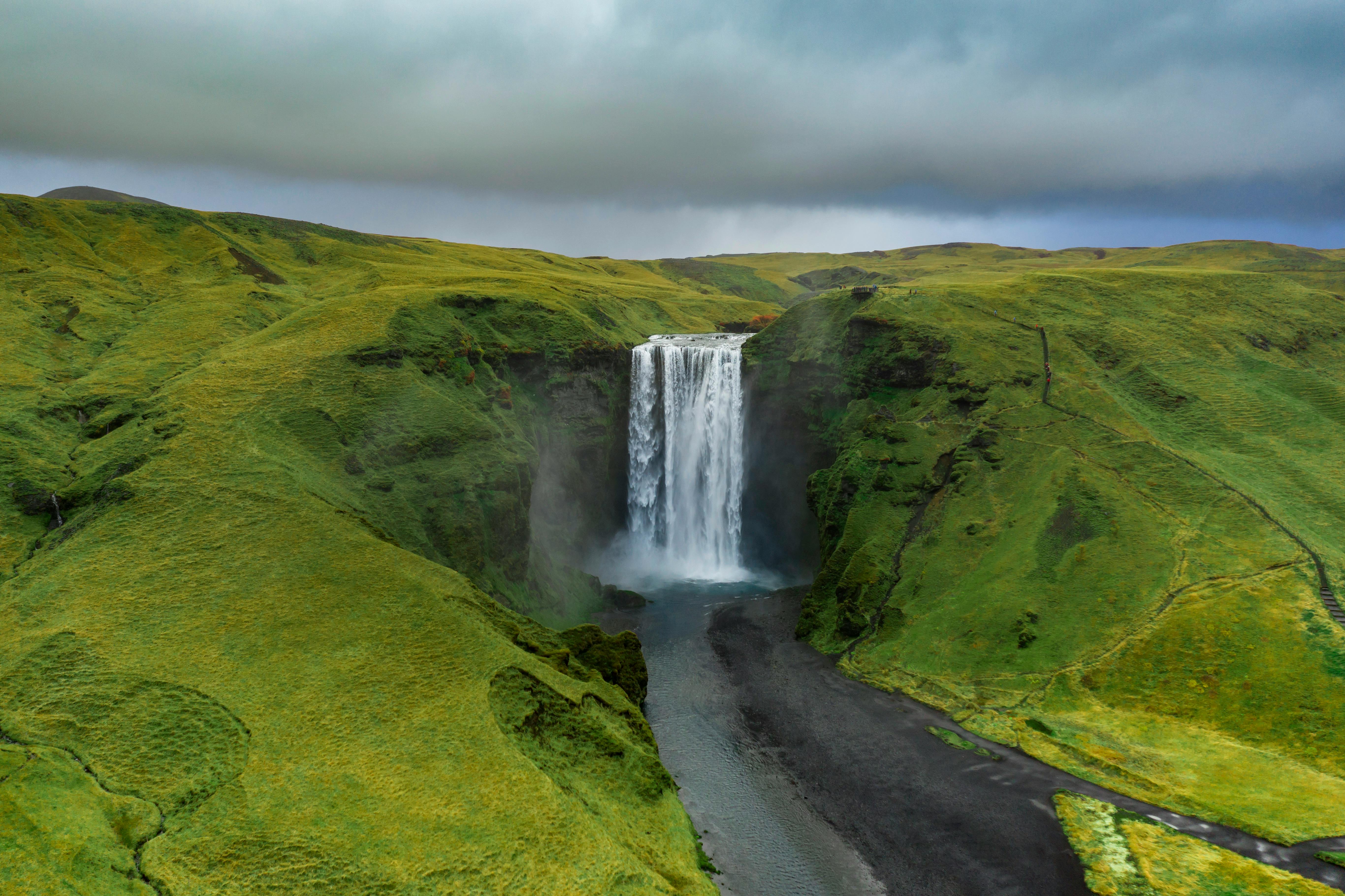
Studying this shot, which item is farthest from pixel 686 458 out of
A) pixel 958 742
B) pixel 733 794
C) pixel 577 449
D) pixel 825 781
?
Answer: pixel 733 794

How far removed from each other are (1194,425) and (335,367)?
59.1m

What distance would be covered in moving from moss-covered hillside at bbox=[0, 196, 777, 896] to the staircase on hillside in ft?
104

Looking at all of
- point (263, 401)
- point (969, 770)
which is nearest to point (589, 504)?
point (263, 401)

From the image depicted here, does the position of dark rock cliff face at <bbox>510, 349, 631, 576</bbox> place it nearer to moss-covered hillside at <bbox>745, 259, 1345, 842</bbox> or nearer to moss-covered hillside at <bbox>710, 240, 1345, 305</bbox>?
moss-covered hillside at <bbox>745, 259, 1345, 842</bbox>

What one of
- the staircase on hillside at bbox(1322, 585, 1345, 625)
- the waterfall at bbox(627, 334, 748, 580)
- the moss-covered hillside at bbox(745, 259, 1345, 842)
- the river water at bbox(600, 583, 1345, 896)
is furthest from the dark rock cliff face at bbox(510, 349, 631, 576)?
the staircase on hillside at bbox(1322, 585, 1345, 625)

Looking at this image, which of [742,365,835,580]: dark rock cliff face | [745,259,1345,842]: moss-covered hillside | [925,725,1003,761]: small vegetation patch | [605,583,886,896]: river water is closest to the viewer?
[605,583,886,896]: river water

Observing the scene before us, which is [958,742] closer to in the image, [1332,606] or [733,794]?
[733,794]

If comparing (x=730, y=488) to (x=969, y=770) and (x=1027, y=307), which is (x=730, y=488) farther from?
(x=969, y=770)

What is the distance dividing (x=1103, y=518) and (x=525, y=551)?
36.2 meters

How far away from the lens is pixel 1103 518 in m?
40.1

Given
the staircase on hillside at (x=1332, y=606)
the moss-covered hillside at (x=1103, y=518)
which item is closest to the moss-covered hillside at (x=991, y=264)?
the moss-covered hillside at (x=1103, y=518)

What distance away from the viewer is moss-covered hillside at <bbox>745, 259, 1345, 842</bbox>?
2811 cm

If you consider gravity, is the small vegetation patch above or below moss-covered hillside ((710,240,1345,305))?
below

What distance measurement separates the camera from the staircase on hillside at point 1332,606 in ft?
101
